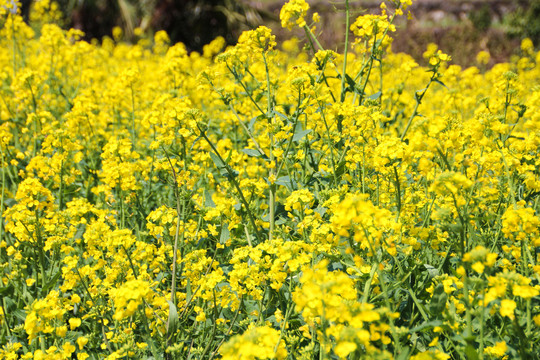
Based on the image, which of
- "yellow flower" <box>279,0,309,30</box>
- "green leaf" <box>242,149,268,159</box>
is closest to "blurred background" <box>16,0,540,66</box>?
"yellow flower" <box>279,0,309,30</box>

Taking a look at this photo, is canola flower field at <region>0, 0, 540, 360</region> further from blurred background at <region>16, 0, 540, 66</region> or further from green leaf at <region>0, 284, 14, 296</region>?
blurred background at <region>16, 0, 540, 66</region>

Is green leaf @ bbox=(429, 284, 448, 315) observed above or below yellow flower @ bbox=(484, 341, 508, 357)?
above

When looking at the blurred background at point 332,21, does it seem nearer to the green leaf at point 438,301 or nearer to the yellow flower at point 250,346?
the green leaf at point 438,301

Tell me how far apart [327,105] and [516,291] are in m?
1.67

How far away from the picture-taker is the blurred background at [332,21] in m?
12.3

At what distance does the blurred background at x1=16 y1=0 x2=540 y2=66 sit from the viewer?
12.3 meters

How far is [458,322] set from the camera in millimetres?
1648

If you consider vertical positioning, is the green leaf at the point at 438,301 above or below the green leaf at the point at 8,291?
above

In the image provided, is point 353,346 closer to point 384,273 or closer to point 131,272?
point 384,273

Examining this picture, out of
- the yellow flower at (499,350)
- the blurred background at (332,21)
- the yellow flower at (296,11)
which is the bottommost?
the yellow flower at (499,350)

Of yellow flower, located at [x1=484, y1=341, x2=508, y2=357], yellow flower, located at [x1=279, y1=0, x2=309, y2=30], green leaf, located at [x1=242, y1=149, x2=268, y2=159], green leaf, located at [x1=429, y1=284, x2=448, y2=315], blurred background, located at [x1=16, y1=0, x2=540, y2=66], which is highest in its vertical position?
blurred background, located at [x1=16, y1=0, x2=540, y2=66]

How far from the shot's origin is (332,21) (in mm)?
11781

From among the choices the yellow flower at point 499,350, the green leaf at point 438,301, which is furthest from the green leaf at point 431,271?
the yellow flower at point 499,350

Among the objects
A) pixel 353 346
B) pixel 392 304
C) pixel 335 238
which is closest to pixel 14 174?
pixel 335 238
